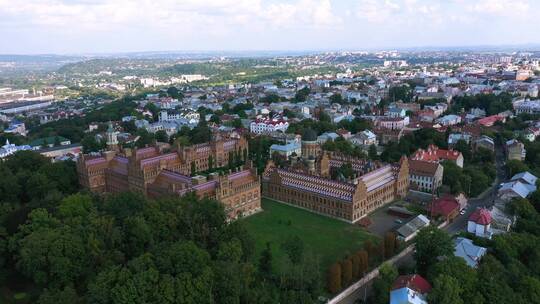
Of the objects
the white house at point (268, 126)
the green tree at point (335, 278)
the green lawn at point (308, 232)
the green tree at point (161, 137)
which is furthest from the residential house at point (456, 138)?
the green tree at point (161, 137)

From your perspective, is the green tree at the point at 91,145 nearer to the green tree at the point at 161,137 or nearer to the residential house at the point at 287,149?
the green tree at the point at 161,137

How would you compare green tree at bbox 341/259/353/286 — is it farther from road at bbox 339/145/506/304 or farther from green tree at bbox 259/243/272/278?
green tree at bbox 259/243/272/278

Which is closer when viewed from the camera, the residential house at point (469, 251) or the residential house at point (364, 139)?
the residential house at point (469, 251)

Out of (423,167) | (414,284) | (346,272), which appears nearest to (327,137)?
(423,167)

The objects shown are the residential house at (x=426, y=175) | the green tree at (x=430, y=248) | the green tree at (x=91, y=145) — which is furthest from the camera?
the green tree at (x=91, y=145)

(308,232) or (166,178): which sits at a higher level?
(166,178)

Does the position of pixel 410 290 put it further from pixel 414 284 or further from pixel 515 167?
pixel 515 167

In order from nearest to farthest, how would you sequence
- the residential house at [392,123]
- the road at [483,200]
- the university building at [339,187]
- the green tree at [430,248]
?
the green tree at [430,248] → the road at [483,200] → the university building at [339,187] → the residential house at [392,123]
